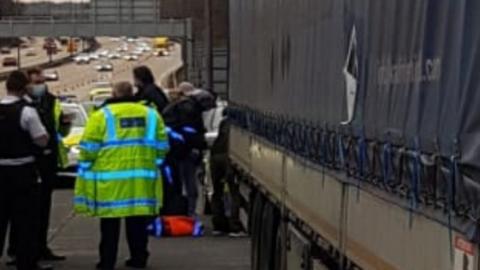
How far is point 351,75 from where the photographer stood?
268 inches

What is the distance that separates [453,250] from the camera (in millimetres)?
4641

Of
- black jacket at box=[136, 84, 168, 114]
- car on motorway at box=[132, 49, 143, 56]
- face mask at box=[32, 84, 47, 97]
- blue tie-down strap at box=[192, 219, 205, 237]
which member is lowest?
car on motorway at box=[132, 49, 143, 56]

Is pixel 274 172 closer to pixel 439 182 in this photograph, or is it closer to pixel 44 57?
pixel 439 182

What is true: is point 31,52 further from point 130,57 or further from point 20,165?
→ point 20,165

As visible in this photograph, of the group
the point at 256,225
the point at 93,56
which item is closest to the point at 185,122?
the point at 256,225

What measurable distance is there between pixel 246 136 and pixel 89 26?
67.3 m

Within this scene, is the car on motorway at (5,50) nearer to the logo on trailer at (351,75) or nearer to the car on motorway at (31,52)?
the car on motorway at (31,52)

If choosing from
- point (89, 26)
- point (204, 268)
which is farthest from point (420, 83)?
point (89, 26)

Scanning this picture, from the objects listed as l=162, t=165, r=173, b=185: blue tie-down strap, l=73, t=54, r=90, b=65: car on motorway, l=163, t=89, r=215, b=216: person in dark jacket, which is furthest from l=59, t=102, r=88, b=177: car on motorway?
l=73, t=54, r=90, b=65: car on motorway

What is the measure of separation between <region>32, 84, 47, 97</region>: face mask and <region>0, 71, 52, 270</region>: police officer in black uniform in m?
0.89

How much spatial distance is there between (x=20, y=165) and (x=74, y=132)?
15258 millimetres

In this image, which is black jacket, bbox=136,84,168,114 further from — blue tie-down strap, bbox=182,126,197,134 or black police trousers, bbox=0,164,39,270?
black police trousers, bbox=0,164,39,270

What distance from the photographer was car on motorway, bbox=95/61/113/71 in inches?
5360

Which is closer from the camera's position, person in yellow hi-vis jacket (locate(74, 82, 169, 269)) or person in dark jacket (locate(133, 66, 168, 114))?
person in yellow hi-vis jacket (locate(74, 82, 169, 269))
